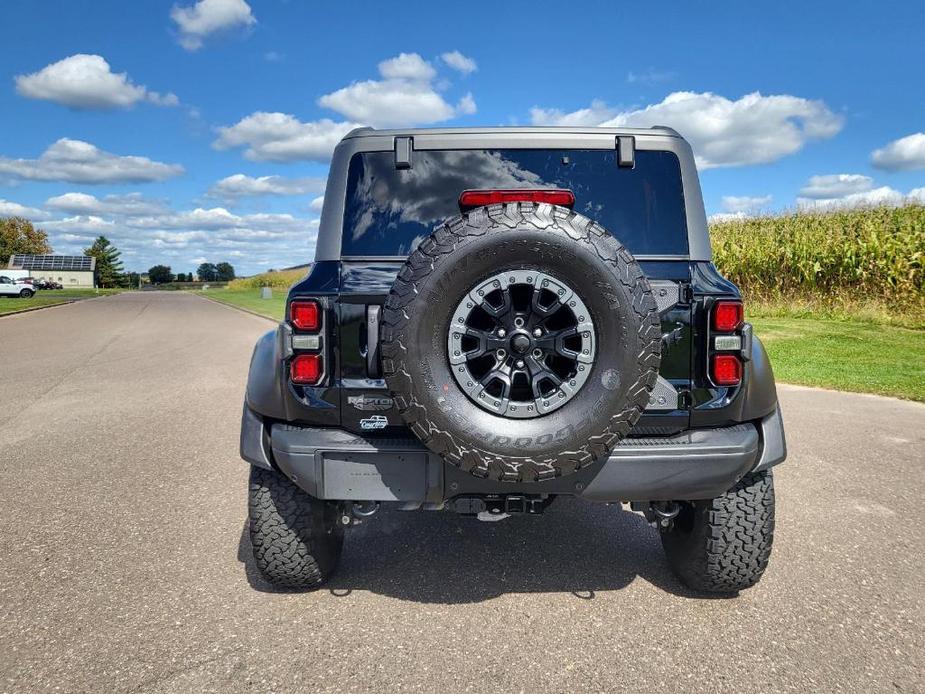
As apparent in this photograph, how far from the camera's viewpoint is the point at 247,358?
37.6 ft

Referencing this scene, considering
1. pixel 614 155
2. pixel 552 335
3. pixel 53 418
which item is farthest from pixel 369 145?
pixel 53 418

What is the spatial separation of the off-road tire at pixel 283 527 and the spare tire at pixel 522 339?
906 mm

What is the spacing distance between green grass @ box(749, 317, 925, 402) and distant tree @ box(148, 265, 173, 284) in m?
163

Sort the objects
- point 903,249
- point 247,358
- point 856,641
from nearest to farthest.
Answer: point 856,641 → point 247,358 → point 903,249

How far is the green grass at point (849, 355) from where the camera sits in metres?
8.21

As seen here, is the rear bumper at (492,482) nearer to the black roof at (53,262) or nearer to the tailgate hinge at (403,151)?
the tailgate hinge at (403,151)

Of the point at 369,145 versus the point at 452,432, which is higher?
the point at 369,145

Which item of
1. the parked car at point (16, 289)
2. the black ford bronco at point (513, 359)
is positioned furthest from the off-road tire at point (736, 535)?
the parked car at point (16, 289)

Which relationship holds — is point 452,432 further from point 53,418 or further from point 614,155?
point 53,418

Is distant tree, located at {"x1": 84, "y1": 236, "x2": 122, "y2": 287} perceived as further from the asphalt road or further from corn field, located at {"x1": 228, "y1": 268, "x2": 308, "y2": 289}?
the asphalt road

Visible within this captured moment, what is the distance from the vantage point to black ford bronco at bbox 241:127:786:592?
2266 millimetres

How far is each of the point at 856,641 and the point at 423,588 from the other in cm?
180

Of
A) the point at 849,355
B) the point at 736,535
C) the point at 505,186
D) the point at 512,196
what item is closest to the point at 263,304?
the point at 849,355

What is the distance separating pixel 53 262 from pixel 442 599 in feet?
448
